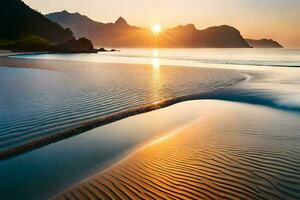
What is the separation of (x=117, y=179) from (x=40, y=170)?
237 centimetres

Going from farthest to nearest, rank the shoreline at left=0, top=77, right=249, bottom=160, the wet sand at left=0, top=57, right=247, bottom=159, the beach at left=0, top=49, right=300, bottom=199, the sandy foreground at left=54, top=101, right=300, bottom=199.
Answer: the wet sand at left=0, top=57, right=247, bottom=159 < the shoreline at left=0, top=77, right=249, bottom=160 < the beach at left=0, top=49, right=300, bottom=199 < the sandy foreground at left=54, top=101, right=300, bottom=199

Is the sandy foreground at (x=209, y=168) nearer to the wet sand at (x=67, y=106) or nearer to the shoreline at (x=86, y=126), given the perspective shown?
the shoreline at (x=86, y=126)

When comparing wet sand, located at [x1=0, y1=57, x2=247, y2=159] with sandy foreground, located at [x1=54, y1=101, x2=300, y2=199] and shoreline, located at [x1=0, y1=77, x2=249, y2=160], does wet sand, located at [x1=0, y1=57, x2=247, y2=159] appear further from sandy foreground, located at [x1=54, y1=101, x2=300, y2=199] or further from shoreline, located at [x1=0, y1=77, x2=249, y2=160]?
sandy foreground, located at [x1=54, y1=101, x2=300, y2=199]

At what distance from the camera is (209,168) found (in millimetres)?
8906

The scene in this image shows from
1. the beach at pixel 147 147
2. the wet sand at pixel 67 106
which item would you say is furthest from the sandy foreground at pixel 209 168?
the wet sand at pixel 67 106

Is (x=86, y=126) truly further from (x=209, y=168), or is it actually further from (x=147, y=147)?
(x=209, y=168)

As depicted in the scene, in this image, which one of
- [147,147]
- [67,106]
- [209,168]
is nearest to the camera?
[209,168]

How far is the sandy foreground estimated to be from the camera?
7496mm

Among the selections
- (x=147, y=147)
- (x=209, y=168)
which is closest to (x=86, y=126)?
(x=147, y=147)

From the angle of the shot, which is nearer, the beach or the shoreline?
the beach

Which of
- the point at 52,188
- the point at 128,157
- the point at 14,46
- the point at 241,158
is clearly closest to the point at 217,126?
the point at 241,158

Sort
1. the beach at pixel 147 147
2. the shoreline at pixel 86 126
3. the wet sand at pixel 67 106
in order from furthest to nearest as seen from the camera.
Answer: the wet sand at pixel 67 106 → the shoreline at pixel 86 126 → the beach at pixel 147 147

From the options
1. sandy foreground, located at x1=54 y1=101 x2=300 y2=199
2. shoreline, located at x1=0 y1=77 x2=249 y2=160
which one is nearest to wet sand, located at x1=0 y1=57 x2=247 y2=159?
shoreline, located at x1=0 y1=77 x2=249 y2=160

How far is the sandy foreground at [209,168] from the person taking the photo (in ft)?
24.6
